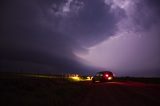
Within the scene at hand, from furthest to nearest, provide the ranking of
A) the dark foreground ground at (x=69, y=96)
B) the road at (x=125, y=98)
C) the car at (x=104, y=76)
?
the car at (x=104, y=76) < the road at (x=125, y=98) < the dark foreground ground at (x=69, y=96)

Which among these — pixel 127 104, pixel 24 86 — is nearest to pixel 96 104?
pixel 127 104

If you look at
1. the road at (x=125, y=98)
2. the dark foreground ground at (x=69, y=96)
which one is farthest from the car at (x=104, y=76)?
the road at (x=125, y=98)

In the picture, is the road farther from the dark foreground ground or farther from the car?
the car

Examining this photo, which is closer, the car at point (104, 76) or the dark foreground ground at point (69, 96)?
the dark foreground ground at point (69, 96)

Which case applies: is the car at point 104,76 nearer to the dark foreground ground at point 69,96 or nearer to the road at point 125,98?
the dark foreground ground at point 69,96

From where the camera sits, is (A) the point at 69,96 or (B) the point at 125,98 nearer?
(B) the point at 125,98

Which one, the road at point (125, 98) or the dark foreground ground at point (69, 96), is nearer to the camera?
the dark foreground ground at point (69, 96)

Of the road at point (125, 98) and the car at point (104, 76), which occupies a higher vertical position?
the car at point (104, 76)

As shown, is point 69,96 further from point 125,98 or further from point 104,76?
point 104,76

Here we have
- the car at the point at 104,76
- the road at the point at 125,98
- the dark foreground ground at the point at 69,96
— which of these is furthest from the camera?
the car at the point at 104,76

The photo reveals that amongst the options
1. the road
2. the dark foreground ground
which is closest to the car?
the dark foreground ground

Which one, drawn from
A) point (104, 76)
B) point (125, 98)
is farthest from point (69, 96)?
point (104, 76)

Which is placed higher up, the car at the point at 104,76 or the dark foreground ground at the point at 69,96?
the car at the point at 104,76

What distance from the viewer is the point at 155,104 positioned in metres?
13.1
